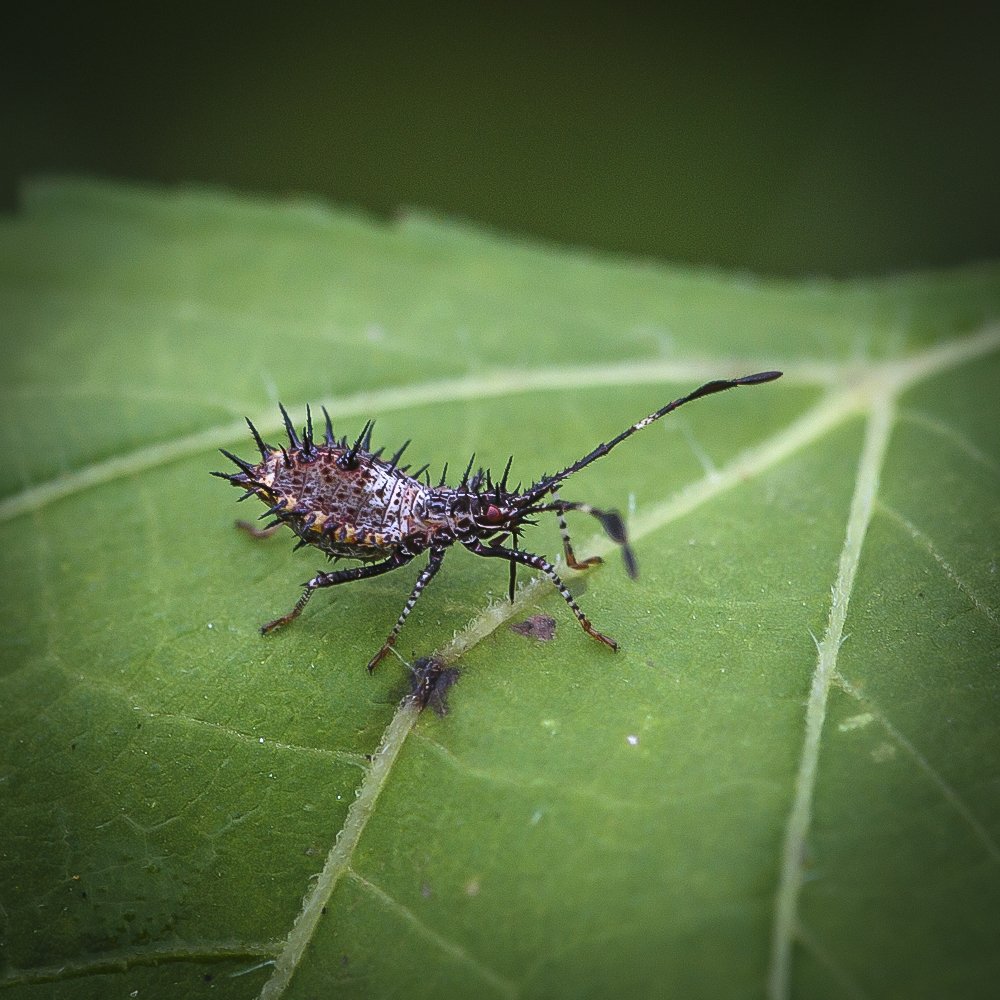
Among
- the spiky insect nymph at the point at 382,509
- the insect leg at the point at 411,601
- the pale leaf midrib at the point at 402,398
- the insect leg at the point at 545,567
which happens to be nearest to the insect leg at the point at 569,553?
the spiky insect nymph at the point at 382,509

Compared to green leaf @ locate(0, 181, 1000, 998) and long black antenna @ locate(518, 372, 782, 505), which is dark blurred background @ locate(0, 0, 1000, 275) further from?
long black antenna @ locate(518, 372, 782, 505)

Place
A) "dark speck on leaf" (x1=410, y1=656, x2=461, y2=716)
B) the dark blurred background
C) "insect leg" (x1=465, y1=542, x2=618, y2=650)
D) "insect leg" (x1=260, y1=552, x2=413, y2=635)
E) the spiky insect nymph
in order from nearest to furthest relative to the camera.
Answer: "dark speck on leaf" (x1=410, y1=656, x2=461, y2=716) → "insect leg" (x1=465, y1=542, x2=618, y2=650) → "insect leg" (x1=260, y1=552, x2=413, y2=635) → the spiky insect nymph → the dark blurred background

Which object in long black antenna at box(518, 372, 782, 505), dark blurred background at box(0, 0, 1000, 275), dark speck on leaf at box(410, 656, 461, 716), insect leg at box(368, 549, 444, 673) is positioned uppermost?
dark blurred background at box(0, 0, 1000, 275)

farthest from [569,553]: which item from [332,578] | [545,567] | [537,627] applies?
[332,578]

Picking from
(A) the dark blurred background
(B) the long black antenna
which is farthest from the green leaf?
(A) the dark blurred background

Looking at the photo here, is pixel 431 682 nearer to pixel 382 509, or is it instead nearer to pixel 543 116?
pixel 382 509

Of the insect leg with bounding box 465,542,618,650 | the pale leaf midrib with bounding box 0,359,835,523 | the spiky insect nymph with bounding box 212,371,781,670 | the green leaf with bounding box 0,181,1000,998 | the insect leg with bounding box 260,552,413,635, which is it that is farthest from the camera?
the pale leaf midrib with bounding box 0,359,835,523

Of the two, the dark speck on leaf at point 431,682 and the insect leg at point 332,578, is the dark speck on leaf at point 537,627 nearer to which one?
the dark speck on leaf at point 431,682
